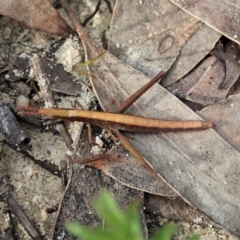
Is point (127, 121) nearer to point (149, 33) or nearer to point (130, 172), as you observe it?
point (130, 172)

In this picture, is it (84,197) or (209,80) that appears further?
(209,80)

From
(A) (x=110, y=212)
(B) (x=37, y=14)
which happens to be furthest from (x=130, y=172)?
(A) (x=110, y=212)

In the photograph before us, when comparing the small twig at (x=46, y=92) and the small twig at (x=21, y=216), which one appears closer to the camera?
the small twig at (x=21, y=216)

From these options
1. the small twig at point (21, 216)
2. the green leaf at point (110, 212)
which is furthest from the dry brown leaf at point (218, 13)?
the green leaf at point (110, 212)

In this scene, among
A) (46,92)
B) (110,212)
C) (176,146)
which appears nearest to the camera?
(110,212)

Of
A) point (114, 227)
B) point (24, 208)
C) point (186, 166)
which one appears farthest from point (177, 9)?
point (114, 227)

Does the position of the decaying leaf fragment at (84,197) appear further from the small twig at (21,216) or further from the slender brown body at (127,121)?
the slender brown body at (127,121)

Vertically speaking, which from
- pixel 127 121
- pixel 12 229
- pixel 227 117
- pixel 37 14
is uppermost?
pixel 227 117

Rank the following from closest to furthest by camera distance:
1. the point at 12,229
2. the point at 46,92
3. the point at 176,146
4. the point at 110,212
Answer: the point at 110,212
the point at 12,229
the point at 176,146
the point at 46,92
